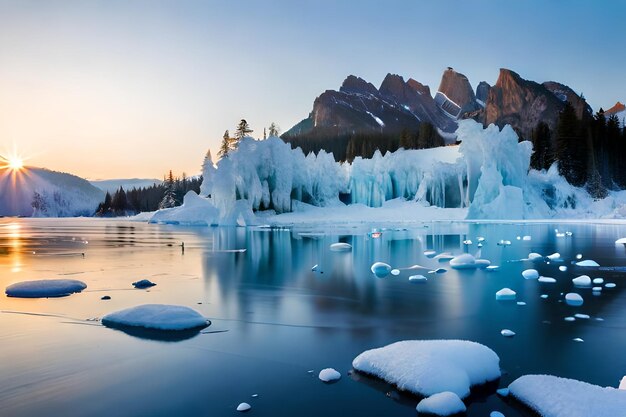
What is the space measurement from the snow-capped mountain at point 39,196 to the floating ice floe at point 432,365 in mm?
175057

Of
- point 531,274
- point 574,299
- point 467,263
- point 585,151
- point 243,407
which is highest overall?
point 585,151

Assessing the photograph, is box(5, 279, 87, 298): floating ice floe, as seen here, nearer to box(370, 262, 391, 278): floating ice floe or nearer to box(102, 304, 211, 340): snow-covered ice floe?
A: box(102, 304, 211, 340): snow-covered ice floe

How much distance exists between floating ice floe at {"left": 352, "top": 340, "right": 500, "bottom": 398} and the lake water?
0.16 metres

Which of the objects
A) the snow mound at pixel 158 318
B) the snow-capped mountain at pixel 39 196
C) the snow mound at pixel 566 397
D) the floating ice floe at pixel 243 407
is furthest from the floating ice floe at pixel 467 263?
the snow-capped mountain at pixel 39 196

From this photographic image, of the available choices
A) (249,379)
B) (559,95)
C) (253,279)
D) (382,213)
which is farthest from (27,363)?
(559,95)

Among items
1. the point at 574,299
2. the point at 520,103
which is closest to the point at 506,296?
the point at 574,299

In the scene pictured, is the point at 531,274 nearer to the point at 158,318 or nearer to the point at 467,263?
the point at 467,263

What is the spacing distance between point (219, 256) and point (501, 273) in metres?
11.4

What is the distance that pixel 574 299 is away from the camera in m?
9.62

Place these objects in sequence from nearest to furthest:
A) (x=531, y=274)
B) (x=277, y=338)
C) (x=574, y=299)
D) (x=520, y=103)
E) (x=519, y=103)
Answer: (x=277, y=338)
(x=574, y=299)
(x=531, y=274)
(x=520, y=103)
(x=519, y=103)

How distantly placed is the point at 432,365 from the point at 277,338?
279 cm

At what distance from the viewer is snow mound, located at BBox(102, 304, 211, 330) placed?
7844 millimetres

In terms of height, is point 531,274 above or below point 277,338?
above

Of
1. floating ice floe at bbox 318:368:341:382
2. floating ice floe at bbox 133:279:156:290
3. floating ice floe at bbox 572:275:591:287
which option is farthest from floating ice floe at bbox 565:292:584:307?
floating ice floe at bbox 133:279:156:290
